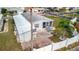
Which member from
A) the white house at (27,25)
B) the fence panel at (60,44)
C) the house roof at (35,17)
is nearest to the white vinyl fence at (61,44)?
the fence panel at (60,44)

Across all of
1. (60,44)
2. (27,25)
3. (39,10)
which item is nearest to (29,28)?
(27,25)

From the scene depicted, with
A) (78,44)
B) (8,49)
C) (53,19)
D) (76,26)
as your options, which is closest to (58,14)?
(53,19)

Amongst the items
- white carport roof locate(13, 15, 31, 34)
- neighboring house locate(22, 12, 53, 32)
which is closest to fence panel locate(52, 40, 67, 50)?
neighboring house locate(22, 12, 53, 32)

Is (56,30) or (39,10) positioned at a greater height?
(39,10)

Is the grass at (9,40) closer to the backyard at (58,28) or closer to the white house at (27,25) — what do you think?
the white house at (27,25)

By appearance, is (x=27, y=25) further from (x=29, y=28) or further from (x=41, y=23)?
(x=41, y=23)
